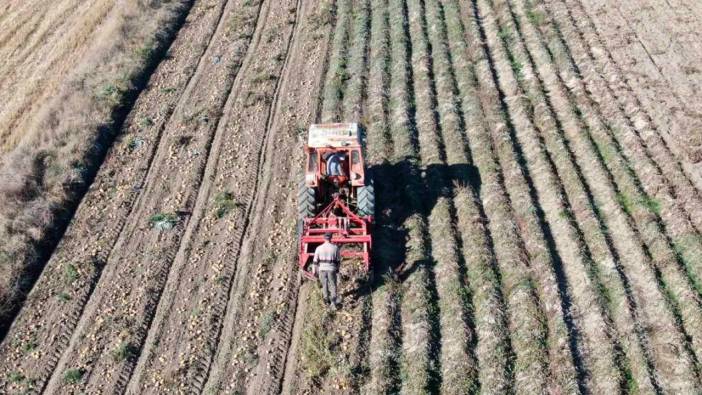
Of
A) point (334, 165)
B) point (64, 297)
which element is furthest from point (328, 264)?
point (64, 297)

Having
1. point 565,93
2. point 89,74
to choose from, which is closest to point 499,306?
point 565,93

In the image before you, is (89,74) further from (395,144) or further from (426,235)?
(426,235)

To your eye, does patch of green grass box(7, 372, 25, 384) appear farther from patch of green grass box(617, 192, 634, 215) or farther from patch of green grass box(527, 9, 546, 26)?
patch of green grass box(527, 9, 546, 26)

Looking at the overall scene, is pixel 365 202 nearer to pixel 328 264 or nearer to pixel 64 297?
pixel 328 264

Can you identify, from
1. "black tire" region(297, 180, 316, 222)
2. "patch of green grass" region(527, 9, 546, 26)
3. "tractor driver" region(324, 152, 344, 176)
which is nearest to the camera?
"tractor driver" region(324, 152, 344, 176)

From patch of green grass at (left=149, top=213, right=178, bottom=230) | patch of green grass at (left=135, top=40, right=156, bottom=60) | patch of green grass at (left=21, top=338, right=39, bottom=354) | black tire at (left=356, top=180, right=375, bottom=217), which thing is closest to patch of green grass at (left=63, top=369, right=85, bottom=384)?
patch of green grass at (left=21, top=338, right=39, bottom=354)

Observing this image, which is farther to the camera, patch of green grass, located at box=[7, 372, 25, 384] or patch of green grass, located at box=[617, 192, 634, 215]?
patch of green grass, located at box=[617, 192, 634, 215]

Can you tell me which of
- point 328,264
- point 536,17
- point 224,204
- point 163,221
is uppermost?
point 328,264
